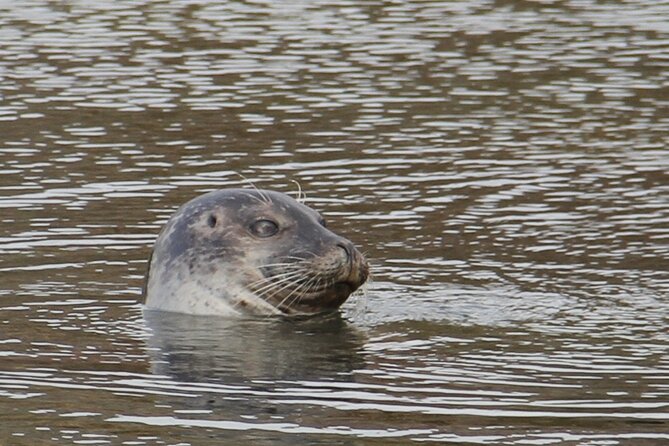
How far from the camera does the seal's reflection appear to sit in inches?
384

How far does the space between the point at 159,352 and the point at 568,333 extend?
2138 mm

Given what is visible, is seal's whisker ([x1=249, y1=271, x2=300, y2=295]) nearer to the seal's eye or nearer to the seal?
the seal

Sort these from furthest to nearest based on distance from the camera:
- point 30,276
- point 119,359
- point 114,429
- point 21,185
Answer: point 21,185 → point 30,276 → point 119,359 → point 114,429

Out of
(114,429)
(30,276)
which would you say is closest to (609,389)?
(114,429)

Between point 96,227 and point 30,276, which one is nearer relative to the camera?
point 30,276

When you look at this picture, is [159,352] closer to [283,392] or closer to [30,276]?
[283,392]

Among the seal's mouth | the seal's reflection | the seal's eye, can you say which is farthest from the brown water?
the seal's eye

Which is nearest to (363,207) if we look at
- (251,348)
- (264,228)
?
(264,228)

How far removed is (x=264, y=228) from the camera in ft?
36.9

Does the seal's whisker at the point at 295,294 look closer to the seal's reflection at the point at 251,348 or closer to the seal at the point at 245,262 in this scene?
the seal at the point at 245,262

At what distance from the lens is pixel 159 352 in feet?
33.6

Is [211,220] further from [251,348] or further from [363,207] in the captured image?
[363,207]

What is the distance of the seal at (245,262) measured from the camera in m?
11.1

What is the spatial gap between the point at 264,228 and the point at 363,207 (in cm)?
288
